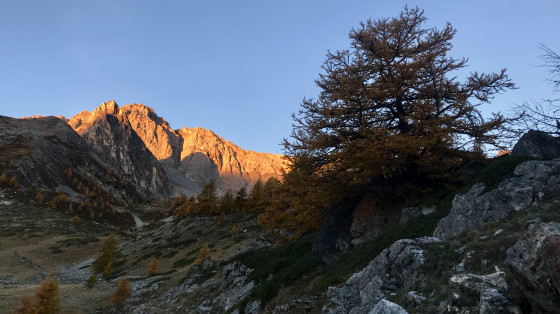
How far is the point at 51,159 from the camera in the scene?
138875mm

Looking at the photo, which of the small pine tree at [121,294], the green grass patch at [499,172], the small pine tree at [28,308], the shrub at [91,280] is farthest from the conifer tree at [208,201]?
the green grass patch at [499,172]

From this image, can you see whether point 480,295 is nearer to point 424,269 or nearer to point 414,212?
point 424,269

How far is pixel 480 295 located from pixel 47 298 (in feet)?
104

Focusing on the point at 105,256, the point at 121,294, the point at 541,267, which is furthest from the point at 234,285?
the point at 105,256

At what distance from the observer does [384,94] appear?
1741cm

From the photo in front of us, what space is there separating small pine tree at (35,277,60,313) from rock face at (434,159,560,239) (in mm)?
29438

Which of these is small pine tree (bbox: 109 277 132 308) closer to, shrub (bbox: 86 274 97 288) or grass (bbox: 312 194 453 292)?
shrub (bbox: 86 274 97 288)

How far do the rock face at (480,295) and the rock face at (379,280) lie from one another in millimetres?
2372

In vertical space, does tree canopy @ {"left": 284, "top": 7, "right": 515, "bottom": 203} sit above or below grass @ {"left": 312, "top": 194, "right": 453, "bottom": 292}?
above

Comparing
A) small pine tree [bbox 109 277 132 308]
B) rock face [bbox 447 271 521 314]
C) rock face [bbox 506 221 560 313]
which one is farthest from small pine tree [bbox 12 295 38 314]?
rock face [bbox 506 221 560 313]

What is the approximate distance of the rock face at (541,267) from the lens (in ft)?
13.8

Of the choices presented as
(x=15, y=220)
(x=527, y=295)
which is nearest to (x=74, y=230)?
(x=15, y=220)

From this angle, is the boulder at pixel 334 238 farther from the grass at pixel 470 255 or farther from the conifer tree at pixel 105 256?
the conifer tree at pixel 105 256

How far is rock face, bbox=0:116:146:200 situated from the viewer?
124m
